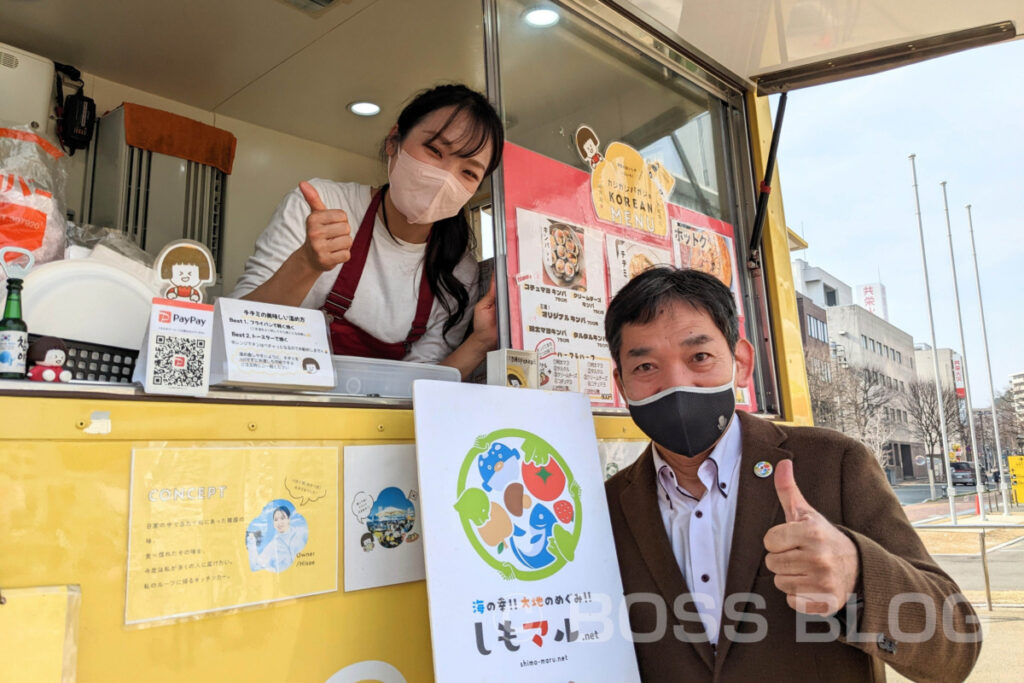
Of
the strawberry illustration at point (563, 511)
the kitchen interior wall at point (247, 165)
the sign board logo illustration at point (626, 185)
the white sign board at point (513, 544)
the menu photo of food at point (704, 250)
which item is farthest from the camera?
the kitchen interior wall at point (247, 165)

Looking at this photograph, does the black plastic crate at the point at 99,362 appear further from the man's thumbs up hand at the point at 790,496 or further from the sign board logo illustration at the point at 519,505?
the man's thumbs up hand at the point at 790,496

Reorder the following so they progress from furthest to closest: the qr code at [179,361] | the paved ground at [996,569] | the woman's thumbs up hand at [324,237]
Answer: the paved ground at [996,569], the woman's thumbs up hand at [324,237], the qr code at [179,361]

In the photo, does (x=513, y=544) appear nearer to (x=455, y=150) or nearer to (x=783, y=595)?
(x=783, y=595)

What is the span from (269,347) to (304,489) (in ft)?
0.99

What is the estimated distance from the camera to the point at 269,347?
141 cm

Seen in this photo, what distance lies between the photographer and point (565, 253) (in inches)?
88.5

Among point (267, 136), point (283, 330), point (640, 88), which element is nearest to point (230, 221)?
point (267, 136)

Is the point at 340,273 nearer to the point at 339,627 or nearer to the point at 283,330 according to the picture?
the point at 283,330

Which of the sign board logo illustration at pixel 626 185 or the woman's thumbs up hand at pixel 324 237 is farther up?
the sign board logo illustration at pixel 626 185

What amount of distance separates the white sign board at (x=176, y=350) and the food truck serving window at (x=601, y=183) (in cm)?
94

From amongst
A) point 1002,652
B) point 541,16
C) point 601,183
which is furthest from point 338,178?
point 1002,652

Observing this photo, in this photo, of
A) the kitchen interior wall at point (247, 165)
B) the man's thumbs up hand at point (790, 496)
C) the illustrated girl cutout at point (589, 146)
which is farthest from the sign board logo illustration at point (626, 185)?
the kitchen interior wall at point (247, 165)

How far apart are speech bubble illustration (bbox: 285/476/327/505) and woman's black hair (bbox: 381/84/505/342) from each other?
3.15 ft

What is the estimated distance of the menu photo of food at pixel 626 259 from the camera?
2.40 metres
